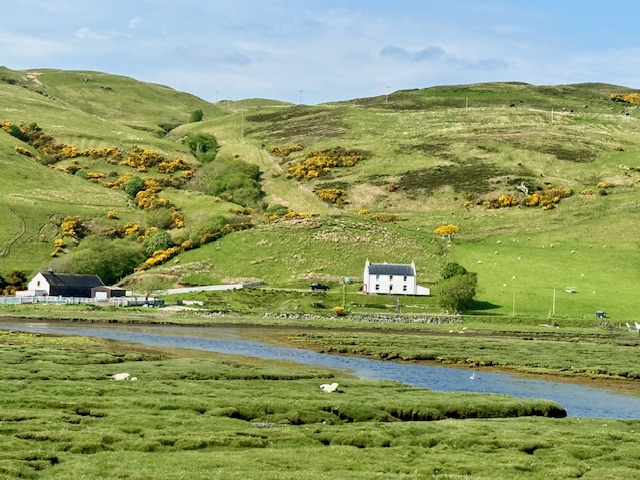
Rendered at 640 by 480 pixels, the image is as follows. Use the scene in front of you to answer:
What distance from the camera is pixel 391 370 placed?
72.3m

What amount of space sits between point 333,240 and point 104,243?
41.2m

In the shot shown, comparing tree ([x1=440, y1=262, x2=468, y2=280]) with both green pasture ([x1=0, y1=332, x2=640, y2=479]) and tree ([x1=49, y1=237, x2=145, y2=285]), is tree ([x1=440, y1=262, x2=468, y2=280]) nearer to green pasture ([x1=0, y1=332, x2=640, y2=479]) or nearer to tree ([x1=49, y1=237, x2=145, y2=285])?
tree ([x1=49, y1=237, x2=145, y2=285])

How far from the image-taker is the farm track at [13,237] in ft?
509

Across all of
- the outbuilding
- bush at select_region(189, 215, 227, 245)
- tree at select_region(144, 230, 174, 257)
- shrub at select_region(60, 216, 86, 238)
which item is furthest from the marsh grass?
shrub at select_region(60, 216, 86, 238)

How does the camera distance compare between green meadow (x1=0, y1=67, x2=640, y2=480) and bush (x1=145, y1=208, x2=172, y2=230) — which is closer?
green meadow (x1=0, y1=67, x2=640, y2=480)

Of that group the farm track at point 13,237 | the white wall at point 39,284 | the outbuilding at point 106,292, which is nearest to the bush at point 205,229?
Result: the outbuilding at point 106,292

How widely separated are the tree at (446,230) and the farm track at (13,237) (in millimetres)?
78382

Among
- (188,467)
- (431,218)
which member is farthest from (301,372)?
(431,218)

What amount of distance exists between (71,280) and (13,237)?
26691 millimetres

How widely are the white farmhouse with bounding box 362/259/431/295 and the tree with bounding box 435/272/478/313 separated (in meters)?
10.9

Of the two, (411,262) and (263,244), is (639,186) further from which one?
(263,244)

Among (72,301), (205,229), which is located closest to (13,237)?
(72,301)

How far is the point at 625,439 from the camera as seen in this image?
40875 mm

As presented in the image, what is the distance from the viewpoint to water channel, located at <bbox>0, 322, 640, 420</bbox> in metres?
59.2
